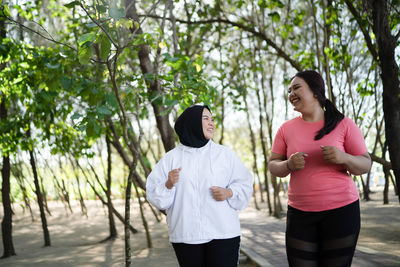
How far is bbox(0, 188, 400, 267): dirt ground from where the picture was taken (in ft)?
23.0

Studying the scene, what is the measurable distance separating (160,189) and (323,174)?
982mm

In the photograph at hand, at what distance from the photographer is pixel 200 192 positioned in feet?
7.80

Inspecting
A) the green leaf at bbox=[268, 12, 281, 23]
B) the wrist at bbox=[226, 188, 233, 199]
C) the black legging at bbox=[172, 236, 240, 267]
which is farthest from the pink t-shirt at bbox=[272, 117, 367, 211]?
the green leaf at bbox=[268, 12, 281, 23]

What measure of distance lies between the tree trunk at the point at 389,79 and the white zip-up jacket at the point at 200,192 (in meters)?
2.20

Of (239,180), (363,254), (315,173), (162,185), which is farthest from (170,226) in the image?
(363,254)

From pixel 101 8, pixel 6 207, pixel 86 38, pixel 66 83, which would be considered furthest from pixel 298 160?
pixel 6 207

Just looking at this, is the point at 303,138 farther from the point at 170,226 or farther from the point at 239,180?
the point at 170,226

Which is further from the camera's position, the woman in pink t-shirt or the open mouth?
the open mouth

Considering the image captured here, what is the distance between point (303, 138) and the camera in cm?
237

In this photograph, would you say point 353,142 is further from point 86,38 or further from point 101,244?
point 101,244

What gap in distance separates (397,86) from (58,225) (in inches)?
586

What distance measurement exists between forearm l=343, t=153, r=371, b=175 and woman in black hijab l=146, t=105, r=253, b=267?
1.94 ft

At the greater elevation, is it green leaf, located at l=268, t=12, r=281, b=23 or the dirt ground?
green leaf, located at l=268, t=12, r=281, b=23

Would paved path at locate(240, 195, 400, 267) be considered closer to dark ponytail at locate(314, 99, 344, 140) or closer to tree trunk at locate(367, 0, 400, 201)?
tree trunk at locate(367, 0, 400, 201)
